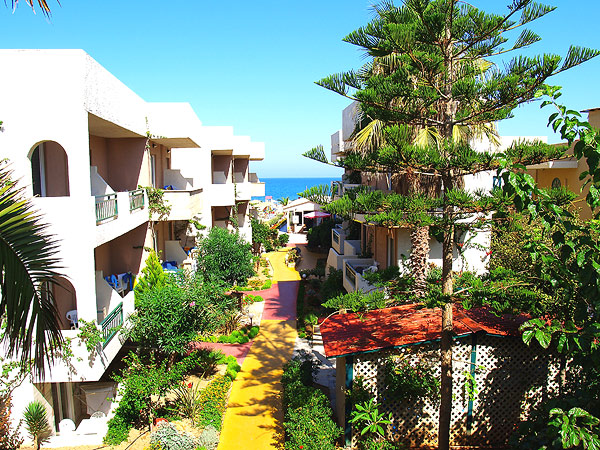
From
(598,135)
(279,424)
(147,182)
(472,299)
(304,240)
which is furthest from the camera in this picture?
(304,240)

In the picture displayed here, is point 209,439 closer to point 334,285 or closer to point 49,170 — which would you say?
point 49,170

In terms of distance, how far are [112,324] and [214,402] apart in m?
3.19

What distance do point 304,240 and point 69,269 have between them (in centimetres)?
3345

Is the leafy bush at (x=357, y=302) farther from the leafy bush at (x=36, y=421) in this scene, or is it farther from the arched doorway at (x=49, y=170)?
the arched doorway at (x=49, y=170)

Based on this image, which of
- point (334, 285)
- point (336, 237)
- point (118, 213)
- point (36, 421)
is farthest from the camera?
point (336, 237)

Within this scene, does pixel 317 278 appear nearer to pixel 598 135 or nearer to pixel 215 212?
pixel 215 212

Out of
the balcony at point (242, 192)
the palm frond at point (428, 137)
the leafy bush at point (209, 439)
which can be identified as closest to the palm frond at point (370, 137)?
the palm frond at point (428, 137)

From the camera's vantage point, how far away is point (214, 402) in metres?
11.3

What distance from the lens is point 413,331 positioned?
952 cm

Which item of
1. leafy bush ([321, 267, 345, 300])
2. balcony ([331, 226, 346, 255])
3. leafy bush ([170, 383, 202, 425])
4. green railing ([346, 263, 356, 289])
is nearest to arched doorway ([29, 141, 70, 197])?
leafy bush ([170, 383, 202, 425])

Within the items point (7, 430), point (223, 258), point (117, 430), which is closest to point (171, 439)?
point (117, 430)

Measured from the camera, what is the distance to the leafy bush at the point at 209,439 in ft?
31.7

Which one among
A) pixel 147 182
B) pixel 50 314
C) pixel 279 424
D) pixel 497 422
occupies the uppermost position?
pixel 147 182

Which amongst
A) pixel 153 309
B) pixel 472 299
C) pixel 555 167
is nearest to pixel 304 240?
pixel 555 167
